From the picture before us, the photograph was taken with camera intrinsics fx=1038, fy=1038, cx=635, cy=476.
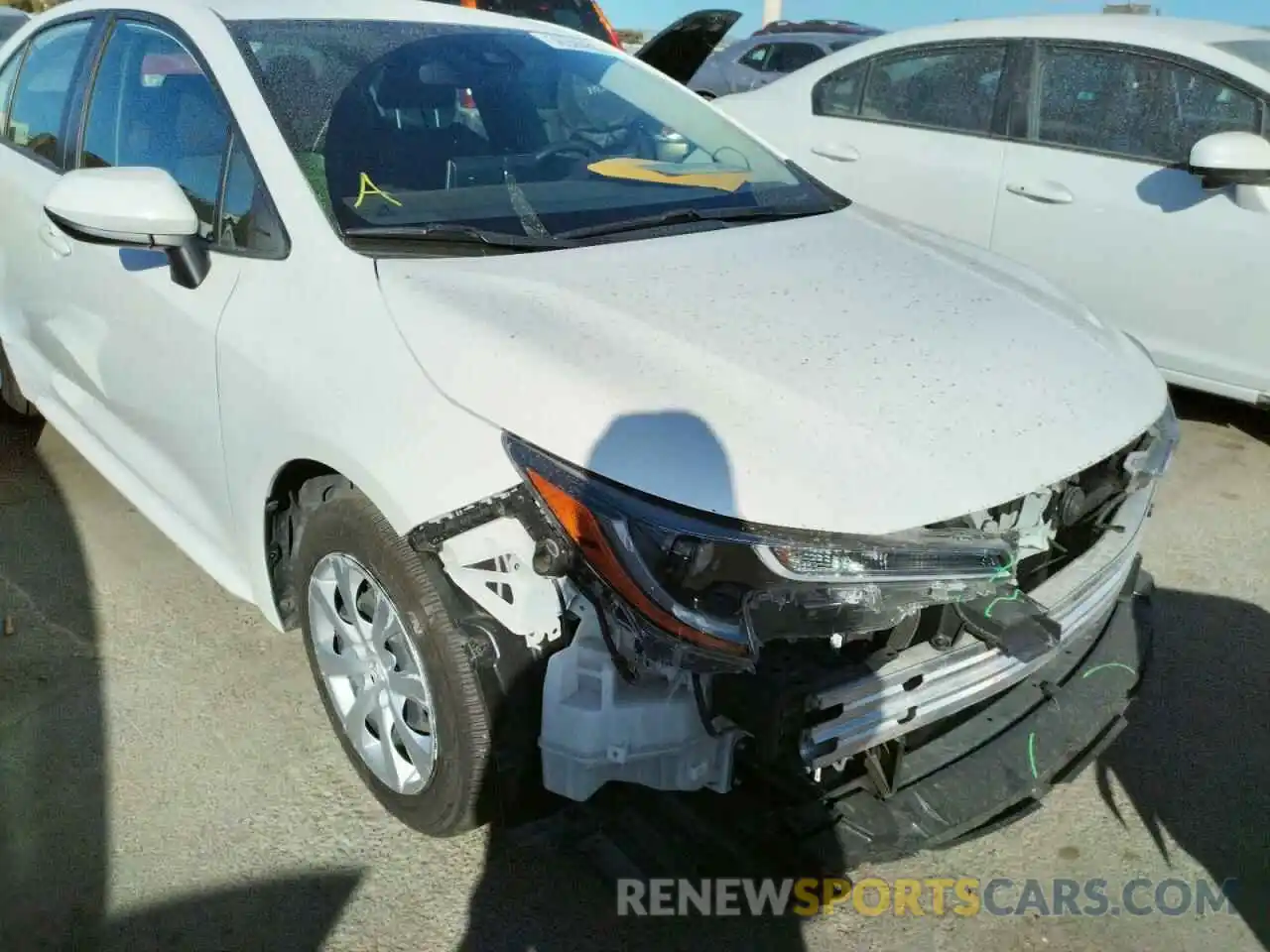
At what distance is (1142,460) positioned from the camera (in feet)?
6.94

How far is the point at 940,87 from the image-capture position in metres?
4.93

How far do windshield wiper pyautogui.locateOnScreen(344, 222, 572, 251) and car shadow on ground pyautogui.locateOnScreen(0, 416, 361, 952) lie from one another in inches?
54.0

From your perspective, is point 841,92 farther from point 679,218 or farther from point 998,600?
point 998,600

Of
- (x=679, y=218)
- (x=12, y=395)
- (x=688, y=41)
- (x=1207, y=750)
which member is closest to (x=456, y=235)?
(x=679, y=218)

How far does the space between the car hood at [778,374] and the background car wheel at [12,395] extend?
2.67 metres

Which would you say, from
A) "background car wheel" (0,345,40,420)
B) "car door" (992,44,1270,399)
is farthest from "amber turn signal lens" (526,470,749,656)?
"car door" (992,44,1270,399)

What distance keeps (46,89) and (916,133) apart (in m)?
3.64

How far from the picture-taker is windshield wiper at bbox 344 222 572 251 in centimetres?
220

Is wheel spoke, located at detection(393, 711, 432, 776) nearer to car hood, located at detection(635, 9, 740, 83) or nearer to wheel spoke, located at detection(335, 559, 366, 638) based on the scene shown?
wheel spoke, located at detection(335, 559, 366, 638)

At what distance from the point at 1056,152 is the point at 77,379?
393 cm

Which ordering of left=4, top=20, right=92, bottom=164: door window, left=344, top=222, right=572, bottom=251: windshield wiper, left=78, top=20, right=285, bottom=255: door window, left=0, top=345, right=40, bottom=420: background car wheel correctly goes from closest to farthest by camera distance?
1. left=344, top=222, right=572, bottom=251: windshield wiper
2. left=78, top=20, right=285, bottom=255: door window
3. left=4, top=20, right=92, bottom=164: door window
4. left=0, top=345, right=40, bottom=420: background car wheel

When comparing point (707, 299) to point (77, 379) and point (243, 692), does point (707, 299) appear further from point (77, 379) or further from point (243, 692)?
point (77, 379)

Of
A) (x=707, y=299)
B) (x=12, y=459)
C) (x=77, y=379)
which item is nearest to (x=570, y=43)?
(x=707, y=299)

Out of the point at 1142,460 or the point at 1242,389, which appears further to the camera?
the point at 1242,389
